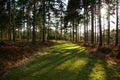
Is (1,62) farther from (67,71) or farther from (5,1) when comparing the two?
(5,1)

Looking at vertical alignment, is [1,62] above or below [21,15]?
below

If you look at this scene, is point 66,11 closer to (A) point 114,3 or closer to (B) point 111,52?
(A) point 114,3

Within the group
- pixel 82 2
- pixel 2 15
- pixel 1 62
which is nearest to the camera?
pixel 1 62

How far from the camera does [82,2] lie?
146ft

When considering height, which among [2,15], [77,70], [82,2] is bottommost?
[77,70]

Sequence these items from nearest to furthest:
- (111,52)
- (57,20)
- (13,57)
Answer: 1. (13,57)
2. (111,52)
3. (57,20)

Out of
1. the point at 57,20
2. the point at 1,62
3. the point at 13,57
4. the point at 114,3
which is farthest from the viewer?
the point at 57,20

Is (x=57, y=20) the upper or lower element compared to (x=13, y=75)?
upper

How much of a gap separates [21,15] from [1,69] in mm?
42053

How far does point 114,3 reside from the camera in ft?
121

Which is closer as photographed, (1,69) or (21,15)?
(1,69)

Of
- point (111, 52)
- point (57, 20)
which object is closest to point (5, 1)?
point (111, 52)

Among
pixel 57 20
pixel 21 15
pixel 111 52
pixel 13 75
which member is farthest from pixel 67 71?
pixel 57 20

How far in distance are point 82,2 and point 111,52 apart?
2369 centimetres
